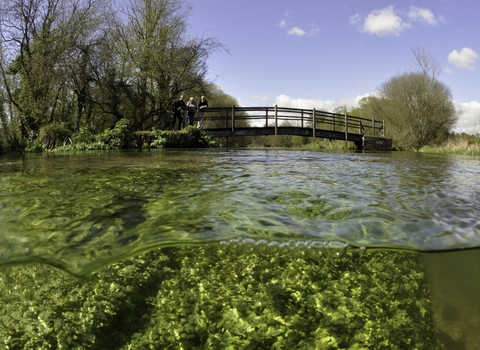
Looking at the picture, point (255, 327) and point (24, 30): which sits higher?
point (24, 30)

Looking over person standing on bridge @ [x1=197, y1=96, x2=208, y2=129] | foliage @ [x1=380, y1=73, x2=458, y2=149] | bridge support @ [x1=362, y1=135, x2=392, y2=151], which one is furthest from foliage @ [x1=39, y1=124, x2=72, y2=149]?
foliage @ [x1=380, y1=73, x2=458, y2=149]

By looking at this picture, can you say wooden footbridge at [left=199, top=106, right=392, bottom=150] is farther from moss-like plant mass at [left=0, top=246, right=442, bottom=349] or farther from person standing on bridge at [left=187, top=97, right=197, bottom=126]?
moss-like plant mass at [left=0, top=246, right=442, bottom=349]

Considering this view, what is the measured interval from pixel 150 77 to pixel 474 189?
52.9 ft

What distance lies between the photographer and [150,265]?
1681mm

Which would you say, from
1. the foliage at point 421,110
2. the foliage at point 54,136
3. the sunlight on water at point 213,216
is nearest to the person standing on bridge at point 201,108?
the foliage at point 54,136

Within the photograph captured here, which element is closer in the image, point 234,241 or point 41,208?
point 234,241

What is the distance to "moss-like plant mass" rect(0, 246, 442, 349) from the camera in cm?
133

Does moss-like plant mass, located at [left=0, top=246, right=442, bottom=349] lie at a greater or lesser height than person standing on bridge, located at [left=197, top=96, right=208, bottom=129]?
lesser

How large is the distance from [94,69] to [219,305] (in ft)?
56.1

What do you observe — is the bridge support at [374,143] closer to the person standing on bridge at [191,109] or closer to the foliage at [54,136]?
the person standing on bridge at [191,109]

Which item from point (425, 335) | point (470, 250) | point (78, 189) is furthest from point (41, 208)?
point (470, 250)

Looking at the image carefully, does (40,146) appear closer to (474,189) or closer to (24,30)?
(24,30)

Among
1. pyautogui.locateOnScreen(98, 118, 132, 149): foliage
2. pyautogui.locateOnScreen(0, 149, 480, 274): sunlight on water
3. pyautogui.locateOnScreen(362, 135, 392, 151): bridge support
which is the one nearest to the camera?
pyautogui.locateOnScreen(0, 149, 480, 274): sunlight on water

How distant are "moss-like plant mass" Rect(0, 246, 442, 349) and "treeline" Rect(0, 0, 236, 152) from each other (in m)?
13.5
